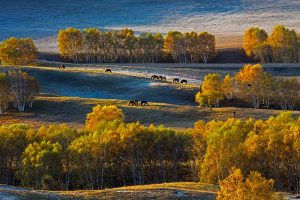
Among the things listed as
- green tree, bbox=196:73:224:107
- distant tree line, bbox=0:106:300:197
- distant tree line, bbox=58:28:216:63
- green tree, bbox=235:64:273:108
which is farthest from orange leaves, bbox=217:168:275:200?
distant tree line, bbox=58:28:216:63

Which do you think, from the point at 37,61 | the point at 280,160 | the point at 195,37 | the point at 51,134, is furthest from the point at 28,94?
the point at 195,37

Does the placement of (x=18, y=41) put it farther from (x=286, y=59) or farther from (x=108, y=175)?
(x=108, y=175)

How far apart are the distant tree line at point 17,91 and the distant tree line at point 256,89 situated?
33880 millimetres

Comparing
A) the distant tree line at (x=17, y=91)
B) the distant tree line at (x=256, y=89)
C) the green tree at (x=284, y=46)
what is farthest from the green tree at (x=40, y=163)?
the green tree at (x=284, y=46)

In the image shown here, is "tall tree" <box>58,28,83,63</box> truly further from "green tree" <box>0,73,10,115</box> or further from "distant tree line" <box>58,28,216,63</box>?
"green tree" <box>0,73,10,115</box>

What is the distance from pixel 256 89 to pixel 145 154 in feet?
170

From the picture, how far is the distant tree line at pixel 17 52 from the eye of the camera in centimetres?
17338

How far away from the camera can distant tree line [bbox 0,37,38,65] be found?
17338 centimetres

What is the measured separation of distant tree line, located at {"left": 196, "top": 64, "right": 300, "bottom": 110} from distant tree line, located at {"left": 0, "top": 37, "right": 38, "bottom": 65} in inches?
2721

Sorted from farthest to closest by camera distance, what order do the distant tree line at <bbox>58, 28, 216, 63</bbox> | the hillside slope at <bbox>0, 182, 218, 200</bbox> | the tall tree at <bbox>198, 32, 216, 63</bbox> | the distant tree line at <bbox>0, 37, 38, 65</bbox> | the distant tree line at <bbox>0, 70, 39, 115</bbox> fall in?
the distant tree line at <bbox>58, 28, 216, 63</bbox>
the tall tree at <bbox>198, 32, 216, 63</bbox>
the distant tree line at <bbox>0, 37, 38, 65</bbox>
the distant tree line at <bbox>0, 70, 39, 115</bbox>
the hillside slope at <bbox>0, 182, 218, 200</bbox>

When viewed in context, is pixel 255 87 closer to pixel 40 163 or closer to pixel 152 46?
pixel 40 163

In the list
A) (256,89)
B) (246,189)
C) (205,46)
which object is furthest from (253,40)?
(246,189)

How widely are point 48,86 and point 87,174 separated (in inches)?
2757

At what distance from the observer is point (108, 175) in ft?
260
